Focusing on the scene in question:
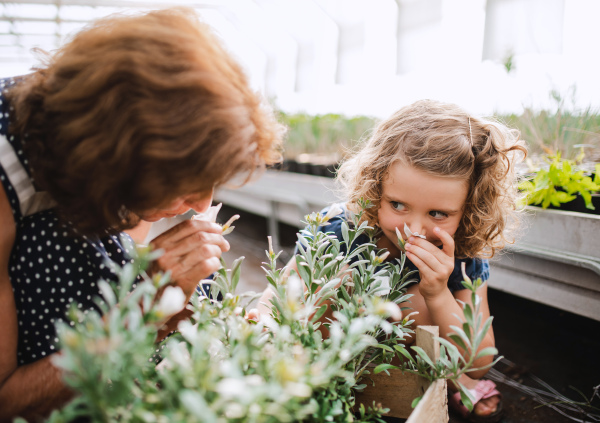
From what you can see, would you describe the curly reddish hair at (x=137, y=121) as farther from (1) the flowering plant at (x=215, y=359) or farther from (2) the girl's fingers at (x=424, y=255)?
(2) the girl's fingers at (x=424, y=255)

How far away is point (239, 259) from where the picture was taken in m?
0.79

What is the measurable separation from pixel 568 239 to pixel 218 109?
137 cm

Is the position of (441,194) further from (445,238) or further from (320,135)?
(320,135)

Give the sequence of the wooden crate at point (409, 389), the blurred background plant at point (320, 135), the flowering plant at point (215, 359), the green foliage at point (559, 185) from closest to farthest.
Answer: the flowering plant at point (215, 359)
the wooden crate at point (409, 389)
the green foliage at point (559, 185)
the blurred background plant at point (320, 135)

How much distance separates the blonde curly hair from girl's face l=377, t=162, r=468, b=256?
0.02m

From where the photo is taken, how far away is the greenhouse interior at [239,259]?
0.48 metres

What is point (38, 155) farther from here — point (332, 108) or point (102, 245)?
point (332, 108)

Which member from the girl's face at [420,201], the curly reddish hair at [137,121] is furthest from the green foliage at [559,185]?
the curly reddish hair at [137,121]

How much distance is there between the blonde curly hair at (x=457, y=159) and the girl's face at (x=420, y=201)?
0.07ft

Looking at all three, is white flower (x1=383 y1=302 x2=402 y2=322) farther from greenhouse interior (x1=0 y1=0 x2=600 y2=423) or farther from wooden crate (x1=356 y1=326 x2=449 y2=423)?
wooden crate (x1=356 y1=326 x2=449 y2=423)

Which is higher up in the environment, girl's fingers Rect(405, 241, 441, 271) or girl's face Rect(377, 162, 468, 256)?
girl's face Rect(377, 162, 468, 256)

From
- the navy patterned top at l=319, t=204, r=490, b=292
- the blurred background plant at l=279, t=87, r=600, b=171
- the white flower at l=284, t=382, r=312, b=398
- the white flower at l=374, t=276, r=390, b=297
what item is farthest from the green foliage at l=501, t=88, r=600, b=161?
the white flower at l=284, t=382, r=312, b=398

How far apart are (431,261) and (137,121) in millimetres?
715

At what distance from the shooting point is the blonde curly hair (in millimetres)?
1062
